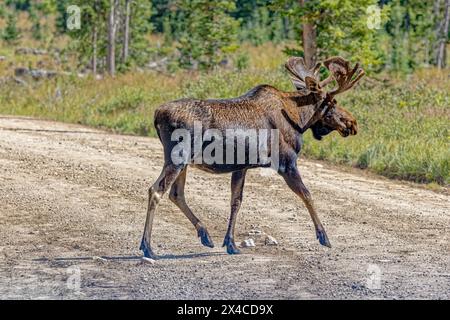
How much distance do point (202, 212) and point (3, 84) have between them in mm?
19202

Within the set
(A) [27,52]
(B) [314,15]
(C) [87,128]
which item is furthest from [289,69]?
(A) [27,52]

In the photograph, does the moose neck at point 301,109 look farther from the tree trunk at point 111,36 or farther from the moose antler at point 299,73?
the tree trunk at point 111,36

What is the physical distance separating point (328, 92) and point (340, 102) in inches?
489

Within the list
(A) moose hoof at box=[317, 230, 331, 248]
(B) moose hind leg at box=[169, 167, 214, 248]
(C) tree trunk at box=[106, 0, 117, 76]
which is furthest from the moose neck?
(C) tree trunk at box=[106, 0, 117, 76]

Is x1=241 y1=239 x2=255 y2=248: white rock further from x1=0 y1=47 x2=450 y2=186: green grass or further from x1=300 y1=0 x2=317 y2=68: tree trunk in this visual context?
x1=300 y1=0 x2=317 y2=68: tree trunk

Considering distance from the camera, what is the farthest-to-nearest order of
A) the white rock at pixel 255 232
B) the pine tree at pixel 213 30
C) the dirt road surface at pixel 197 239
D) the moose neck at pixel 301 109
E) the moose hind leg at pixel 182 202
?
the pine tree at pixel 213 30 < the white rock at pixel 255 232 < the moose neck at pixel 301 109 < the moose hind leg at pixel 182 202 < the dirt road surface at pixel 197 239

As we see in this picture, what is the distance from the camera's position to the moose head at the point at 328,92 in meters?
10.1

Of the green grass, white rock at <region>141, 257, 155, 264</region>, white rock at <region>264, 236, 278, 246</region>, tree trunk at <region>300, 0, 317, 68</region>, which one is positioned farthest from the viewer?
tree trunk at <region>300, 0, 317, 68</region>

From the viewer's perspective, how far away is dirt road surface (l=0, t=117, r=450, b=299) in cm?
816

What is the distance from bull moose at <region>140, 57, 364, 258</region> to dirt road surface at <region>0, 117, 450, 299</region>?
19.5 inches

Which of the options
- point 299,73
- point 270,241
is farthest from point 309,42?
point 270,241

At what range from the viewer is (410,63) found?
41.3m

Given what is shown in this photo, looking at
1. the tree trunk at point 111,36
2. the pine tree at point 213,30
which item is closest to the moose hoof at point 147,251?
the tree trunk at point 111,36
